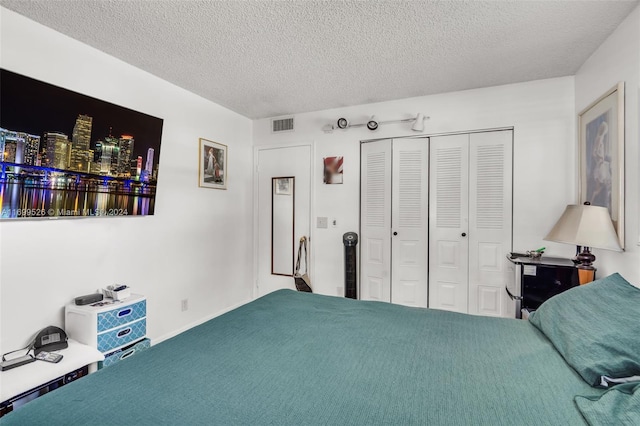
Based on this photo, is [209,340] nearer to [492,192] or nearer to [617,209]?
[617,209]

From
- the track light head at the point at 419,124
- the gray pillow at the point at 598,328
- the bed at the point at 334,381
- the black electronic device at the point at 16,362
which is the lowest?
the black electronic device at the point at 16,362

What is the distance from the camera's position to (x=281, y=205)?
167 inches

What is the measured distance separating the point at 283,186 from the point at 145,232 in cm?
177

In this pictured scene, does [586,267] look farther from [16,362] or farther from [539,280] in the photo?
[16,362]

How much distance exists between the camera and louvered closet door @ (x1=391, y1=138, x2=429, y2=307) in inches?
138

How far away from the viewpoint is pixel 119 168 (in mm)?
2611

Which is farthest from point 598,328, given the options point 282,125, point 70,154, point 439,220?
point 282,125

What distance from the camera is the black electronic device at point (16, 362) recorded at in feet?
6.04

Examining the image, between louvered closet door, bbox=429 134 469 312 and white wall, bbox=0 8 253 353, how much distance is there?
7.75 feet

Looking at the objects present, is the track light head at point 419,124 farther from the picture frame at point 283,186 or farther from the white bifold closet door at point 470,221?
the picture frame at point 283,186

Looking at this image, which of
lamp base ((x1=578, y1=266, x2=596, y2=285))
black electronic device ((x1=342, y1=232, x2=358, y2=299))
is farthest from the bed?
black electronic device ((x1=342, y1=232, x2=358, y2=299))

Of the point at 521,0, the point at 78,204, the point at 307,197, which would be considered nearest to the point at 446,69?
the point at 521,0

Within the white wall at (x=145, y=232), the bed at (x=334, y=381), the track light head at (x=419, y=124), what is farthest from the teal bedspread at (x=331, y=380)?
the track light head at (x=419, y=124)

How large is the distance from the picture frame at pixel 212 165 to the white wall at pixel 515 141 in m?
1.20
